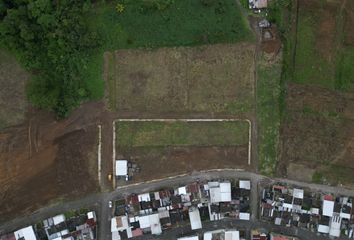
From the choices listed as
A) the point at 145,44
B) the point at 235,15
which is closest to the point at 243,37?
the point at 235,15

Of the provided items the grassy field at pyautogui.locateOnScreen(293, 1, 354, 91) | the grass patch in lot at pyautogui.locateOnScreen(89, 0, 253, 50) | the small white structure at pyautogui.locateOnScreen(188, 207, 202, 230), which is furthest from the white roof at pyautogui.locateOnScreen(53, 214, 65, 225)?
the grassy field at pyautogui.locateOnScreen(293, 1, 354, 91)

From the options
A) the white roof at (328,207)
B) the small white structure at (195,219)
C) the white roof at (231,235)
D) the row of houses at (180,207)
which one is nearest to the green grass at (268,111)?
the row of houses at (180,207)

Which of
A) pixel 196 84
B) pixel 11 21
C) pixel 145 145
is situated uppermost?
pixel 11 21

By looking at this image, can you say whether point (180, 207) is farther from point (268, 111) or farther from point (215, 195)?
point (268, 111)

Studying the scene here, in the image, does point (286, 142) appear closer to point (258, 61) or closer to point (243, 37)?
point (258, 61)

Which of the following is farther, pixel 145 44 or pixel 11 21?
pixel 145 44

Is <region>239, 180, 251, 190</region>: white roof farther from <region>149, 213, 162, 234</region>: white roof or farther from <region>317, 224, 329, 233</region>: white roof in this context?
<region>149, 213, 162, 234</region>: white roof

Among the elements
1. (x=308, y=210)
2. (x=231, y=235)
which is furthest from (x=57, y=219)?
(x=308, y=210)

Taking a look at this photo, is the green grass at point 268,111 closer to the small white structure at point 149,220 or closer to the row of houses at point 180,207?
the row of houses at point 180,207
